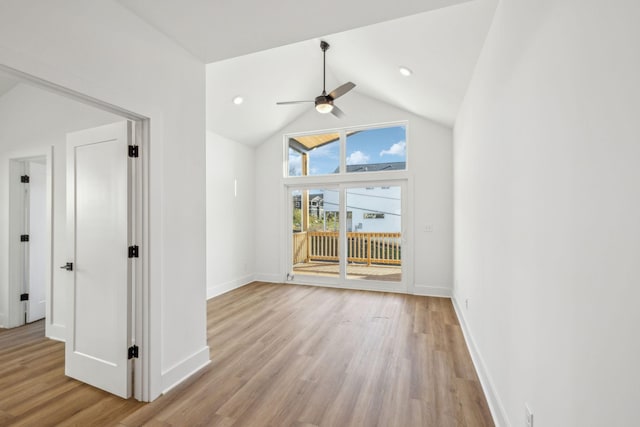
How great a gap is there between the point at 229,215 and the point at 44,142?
2562 millimetres

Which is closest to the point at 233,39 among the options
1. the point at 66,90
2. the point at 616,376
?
the point at 66,90

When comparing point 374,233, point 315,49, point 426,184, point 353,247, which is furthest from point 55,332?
point 426,184

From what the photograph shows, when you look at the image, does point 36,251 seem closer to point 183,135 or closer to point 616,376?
point 183,135

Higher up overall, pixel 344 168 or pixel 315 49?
pixel 315 49

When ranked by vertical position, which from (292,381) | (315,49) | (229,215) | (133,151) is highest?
(315,49)

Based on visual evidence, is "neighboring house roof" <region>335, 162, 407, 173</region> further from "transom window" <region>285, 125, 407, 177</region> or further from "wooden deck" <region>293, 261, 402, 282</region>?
"wooden deck" <region>293, 261, 402, 282</region>

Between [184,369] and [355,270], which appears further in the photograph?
[355,270]

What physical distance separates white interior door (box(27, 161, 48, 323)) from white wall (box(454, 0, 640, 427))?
16.1 feet

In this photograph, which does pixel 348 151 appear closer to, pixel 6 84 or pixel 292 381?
pixel 292 381

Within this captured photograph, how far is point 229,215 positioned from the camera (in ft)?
17.0

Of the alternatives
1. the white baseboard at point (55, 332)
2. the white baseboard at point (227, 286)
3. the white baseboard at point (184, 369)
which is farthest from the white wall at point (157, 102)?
the white baseboard at point (227, 286)

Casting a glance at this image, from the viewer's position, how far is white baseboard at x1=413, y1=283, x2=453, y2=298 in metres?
4.61

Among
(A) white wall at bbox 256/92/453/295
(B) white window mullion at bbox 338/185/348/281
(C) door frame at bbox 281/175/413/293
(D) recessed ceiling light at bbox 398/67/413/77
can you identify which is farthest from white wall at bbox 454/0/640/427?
(B) white window mullion at bbox 338/185/348/281

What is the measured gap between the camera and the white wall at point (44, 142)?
3127 millimetres
